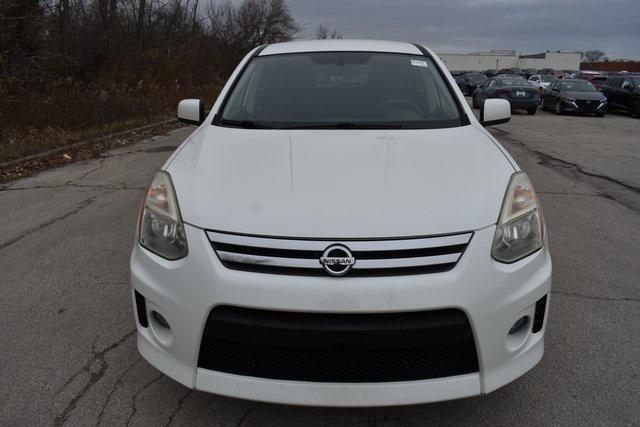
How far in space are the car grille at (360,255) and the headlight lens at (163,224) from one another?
30cm

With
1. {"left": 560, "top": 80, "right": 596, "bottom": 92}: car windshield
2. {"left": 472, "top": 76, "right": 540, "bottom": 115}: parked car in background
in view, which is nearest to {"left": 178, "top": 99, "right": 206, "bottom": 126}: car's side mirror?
{"left": 472, "top": 76, "right": 540, "bottom": 115}: parked car in background

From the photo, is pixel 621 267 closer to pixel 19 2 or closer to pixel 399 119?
pixel 399 119

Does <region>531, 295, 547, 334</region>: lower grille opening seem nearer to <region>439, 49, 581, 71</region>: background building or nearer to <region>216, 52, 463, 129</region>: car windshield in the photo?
<region>216, 52, 463, 129</region>: car windshield

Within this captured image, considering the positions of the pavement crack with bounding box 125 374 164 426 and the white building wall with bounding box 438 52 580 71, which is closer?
the pavement crack with bounding box 125 374 164 426

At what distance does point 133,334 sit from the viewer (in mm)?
3201

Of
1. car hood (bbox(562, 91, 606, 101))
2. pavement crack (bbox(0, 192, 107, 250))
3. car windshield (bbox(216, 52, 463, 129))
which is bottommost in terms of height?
car hood (bbox(562, 91, 606, 101))

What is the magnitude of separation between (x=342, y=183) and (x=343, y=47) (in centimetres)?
209

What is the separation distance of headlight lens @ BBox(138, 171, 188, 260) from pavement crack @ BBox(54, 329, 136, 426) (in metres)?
0.87

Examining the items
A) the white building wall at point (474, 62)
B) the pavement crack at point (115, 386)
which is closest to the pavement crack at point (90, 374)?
the pavement crack at point (115, 386)

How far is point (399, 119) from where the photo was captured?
10.9 feet

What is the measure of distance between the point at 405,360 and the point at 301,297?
486 mm

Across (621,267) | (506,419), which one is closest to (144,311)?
(506,419)

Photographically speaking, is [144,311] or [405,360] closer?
[405,360]

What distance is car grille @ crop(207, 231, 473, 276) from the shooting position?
205 centimetres
